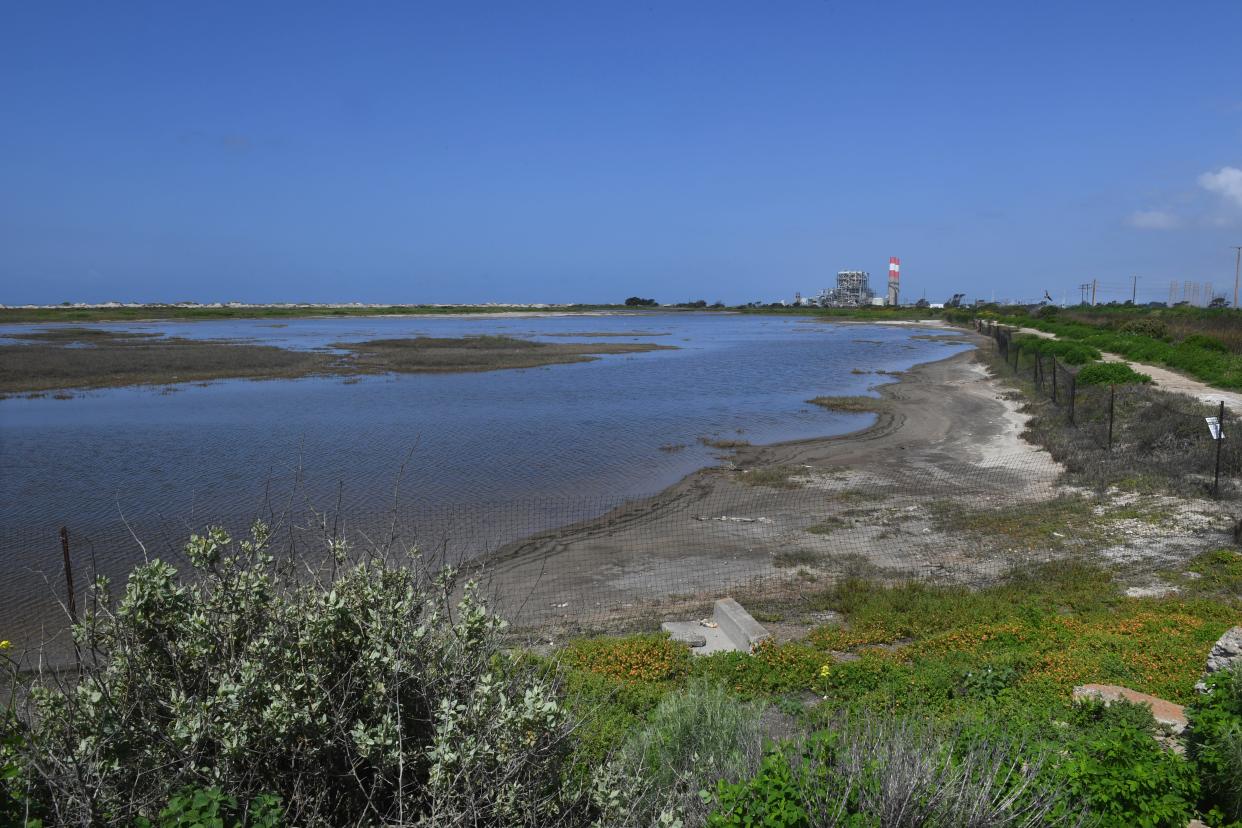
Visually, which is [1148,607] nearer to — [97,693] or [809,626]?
[809,626]

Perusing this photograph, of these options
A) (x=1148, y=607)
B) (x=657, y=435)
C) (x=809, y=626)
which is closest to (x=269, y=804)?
(x=809, y=626)

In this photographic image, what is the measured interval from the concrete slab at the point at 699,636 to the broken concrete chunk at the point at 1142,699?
3.41 meters

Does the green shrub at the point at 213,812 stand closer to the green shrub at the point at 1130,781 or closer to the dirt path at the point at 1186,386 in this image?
the green shrub at the point at 1130,781

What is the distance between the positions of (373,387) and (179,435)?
12.6m

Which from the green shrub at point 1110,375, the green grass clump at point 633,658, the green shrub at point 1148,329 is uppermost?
the green shrub at point 1148,329

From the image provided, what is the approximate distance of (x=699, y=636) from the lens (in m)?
9.69

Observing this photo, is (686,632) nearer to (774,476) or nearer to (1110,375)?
(774,476)

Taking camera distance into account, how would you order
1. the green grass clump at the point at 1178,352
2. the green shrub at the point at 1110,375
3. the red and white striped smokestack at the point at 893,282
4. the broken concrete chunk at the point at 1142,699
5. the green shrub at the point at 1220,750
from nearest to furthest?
the green shrub at the point at 1220,750, the broken concrete chunk at the point at 1142,699, the green shrub at the point at 1110,375, the green grass clump at the point at 1178,352, the red and white striped smokestack at the point at 893,282

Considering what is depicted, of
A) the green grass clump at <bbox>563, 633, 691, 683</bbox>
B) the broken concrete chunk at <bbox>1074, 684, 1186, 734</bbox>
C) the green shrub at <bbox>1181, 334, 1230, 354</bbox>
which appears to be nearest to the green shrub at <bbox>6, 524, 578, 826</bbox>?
the green grass clump at <bbox>563, 633, 691, 683</bbox>

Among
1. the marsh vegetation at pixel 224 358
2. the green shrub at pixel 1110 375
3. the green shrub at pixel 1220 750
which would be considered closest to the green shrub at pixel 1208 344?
the green shrub at pixel 1110 375

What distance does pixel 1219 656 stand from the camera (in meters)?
6.30

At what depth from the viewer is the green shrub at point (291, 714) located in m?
3.65

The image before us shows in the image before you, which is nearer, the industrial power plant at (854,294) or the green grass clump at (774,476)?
the green grass clump at (774,476)

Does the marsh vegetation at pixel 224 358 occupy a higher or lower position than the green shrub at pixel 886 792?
higher
